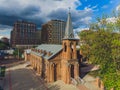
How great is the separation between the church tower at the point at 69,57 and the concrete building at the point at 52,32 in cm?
9905

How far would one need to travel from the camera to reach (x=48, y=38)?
132750 millimetres

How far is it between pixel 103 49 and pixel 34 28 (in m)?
119

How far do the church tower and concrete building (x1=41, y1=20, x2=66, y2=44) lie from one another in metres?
99.0

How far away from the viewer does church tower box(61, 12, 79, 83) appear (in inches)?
1238

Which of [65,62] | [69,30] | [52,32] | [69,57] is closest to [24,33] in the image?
[52,32]

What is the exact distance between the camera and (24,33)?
132250 mm

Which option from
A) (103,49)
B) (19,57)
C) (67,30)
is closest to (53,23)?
(19,57)

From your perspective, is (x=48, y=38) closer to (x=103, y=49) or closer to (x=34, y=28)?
(x=34, y=28)

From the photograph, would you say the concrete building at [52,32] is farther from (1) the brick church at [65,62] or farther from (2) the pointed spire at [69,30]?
(2) the pointed spire at [69,30]

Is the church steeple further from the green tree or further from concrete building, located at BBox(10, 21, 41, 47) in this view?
concrete building, located at BBox(10, 21, 41, 47)

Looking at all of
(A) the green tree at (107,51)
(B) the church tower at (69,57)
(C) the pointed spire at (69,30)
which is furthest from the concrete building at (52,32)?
(A) the green tree at (107,51)

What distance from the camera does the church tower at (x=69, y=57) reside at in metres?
31.5

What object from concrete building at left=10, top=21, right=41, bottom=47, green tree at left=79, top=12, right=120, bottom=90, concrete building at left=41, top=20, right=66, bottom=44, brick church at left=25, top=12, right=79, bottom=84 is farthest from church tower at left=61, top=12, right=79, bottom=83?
concrete building at left=10, top=21, right=41, bottom=47

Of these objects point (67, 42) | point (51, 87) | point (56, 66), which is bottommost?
point (51, 87)
